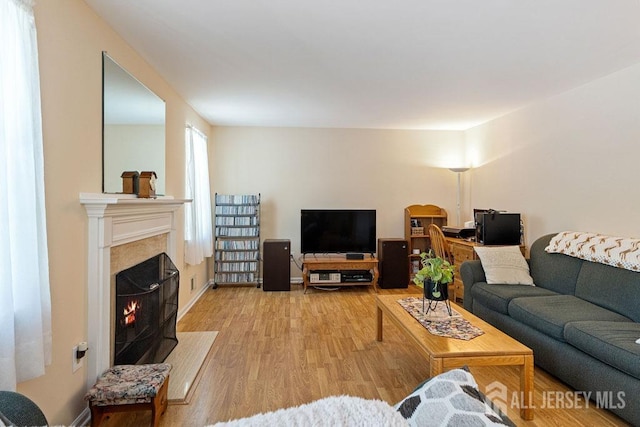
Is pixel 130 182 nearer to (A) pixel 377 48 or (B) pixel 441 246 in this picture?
(A) pixel 377 48

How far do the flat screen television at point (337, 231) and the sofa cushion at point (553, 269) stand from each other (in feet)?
7.58

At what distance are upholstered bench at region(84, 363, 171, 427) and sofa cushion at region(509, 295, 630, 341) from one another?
2648 millimetres

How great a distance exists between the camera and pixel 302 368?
2.83 m

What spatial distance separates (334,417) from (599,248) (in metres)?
3.16

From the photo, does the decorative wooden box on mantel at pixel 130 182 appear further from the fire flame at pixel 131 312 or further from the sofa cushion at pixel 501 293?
the sofa cushion at pixel 501 293

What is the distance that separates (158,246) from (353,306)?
251 centimetres

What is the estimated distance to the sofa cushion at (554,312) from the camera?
8.36ft

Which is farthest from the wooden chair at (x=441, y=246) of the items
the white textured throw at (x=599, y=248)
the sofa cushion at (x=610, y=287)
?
the sofa cushion at (x=610, y=287)

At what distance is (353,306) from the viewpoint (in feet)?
15.0

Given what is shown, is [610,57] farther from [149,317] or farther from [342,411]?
[149,317]

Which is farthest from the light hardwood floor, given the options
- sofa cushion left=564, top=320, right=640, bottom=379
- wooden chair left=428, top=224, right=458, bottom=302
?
wooden chair left=428, top=224, right=458, bottom=302

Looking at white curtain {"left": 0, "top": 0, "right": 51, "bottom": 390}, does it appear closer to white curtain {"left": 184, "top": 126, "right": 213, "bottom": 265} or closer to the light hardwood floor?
the light hardwood floor

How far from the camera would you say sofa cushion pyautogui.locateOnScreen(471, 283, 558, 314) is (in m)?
3.16

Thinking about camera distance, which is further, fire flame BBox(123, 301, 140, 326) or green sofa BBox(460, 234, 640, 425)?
fire flame BBox(123, 301, 140, 326)
